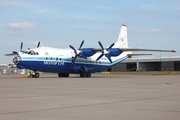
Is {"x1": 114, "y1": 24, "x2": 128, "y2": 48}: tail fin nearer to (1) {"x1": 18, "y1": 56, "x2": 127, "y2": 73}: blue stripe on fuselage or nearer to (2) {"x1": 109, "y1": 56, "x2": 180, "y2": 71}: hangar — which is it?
(1) {"x1": 18, "y1": 56, "x2": 127, "y2": 73}: blue stripe on fuselage

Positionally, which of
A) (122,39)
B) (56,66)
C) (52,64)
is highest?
(122,39)

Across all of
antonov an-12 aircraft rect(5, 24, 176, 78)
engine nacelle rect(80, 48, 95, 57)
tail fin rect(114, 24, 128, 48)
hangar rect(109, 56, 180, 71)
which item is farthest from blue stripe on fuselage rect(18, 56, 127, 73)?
hangar rect(109, 56, 180, 71)

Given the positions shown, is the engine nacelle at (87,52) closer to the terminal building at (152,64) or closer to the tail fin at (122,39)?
the tail fin at (122,39)

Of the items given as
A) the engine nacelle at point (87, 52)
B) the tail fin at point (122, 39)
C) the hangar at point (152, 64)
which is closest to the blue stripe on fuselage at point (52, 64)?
the engine nacelle at point (87, 52)

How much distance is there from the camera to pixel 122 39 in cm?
5984

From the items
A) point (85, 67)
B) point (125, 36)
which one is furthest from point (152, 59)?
point (85, 67)

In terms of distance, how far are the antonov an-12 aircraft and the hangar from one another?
7892 cm

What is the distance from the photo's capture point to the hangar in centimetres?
13562

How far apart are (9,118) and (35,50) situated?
37754mm

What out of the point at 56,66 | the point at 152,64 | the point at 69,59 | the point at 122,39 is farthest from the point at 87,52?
the point at 152,64

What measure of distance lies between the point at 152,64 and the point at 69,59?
97319mm

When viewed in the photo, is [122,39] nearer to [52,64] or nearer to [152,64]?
[52,64]

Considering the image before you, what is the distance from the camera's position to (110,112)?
38.2 ft

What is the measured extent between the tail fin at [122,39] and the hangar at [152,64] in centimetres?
7495
